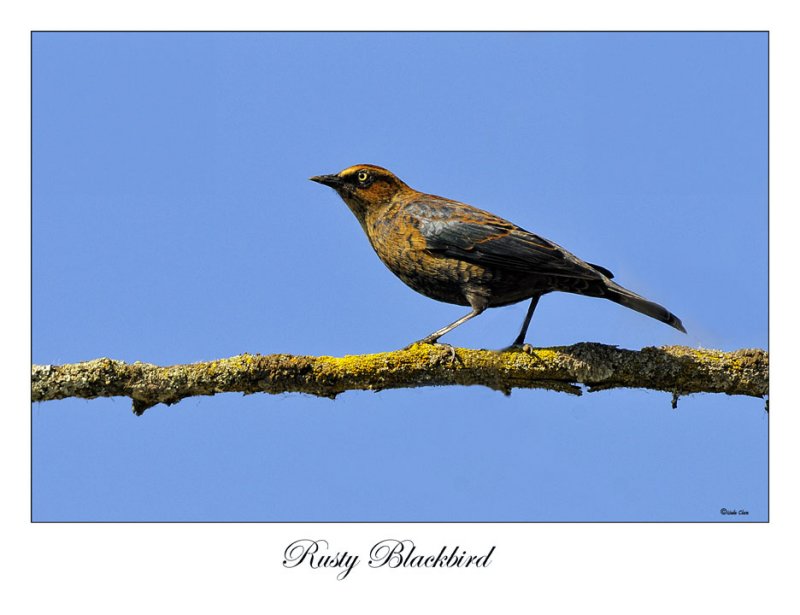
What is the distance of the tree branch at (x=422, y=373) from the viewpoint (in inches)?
278

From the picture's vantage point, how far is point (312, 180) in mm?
9703

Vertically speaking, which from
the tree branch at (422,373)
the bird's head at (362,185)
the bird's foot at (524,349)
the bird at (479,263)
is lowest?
the tree branch at (422,373)

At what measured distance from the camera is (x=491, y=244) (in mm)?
8789

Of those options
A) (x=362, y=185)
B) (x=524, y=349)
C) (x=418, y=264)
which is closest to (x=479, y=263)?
(x=418, y=264)

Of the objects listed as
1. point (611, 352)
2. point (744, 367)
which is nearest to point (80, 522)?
point (611, 352)

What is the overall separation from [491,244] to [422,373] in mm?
2071

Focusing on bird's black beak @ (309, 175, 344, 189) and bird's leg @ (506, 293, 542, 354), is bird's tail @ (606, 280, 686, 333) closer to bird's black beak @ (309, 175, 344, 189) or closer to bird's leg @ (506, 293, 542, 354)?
bird's leg @ (506, 293, 542, 354)

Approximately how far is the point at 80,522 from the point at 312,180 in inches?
170

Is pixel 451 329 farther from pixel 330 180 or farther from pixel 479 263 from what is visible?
pixel 330 180

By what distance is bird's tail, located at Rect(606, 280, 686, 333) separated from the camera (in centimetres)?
863

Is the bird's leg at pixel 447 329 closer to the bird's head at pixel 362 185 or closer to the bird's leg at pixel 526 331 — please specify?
the bird's leg at pixel 526 331

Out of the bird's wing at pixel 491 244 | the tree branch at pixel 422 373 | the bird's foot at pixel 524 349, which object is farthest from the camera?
the bird's wing at pixel 491 244

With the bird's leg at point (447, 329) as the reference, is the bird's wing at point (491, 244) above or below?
above

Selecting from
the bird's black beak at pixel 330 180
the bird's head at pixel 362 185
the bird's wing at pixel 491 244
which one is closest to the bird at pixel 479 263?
the bird's wing at pixel 491 244
